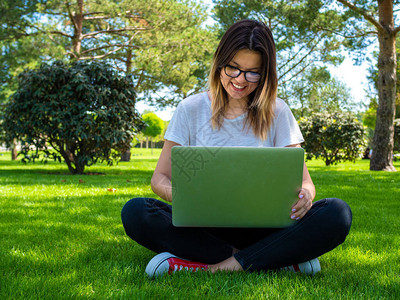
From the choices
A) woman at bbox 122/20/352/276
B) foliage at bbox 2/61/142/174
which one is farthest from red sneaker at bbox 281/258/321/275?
foliage at bbox 2/61/142/174

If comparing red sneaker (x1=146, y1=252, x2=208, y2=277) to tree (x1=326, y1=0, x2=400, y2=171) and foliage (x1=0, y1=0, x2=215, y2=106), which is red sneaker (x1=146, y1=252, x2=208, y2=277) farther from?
foliage (x1=0, y1=0, x2=215, y2=106)

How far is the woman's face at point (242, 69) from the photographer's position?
1.91m

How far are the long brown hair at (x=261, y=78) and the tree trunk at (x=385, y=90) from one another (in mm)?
8263

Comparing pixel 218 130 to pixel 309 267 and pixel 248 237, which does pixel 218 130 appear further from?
pixel 309 267

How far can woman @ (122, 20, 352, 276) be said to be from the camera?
1.80m

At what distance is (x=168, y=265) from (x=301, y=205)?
27.2 inches

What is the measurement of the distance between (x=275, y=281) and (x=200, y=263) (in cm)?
42

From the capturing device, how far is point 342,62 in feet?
66.5

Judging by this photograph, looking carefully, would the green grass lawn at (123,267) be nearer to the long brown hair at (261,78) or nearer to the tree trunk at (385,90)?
the long brown hair at (261,78)

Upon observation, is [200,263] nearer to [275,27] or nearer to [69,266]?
[69,266]

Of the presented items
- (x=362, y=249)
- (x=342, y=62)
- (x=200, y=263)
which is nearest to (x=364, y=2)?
(x=362, y=249)

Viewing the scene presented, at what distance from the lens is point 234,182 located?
1.55 metres

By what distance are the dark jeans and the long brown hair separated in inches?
19.9

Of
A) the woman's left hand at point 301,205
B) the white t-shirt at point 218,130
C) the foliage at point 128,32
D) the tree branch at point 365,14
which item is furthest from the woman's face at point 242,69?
the foliage at point 128,32
